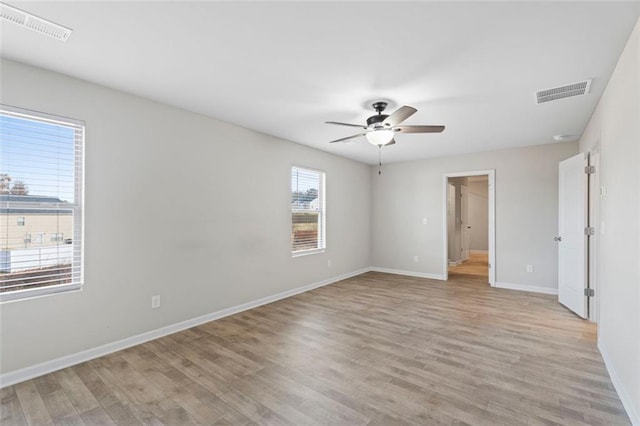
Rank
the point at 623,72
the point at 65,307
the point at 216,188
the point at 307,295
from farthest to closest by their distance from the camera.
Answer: the point at 307,295 < the point at 216,188 < the point at 65,307 < the point at 623,72

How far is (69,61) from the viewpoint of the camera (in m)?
2.38

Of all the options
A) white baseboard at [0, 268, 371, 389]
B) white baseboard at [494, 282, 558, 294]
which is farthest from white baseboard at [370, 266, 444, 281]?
white baseboard at [0, 268, 371, 389]

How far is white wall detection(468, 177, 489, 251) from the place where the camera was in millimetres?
10016

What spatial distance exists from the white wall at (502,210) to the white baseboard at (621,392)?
2.77 m

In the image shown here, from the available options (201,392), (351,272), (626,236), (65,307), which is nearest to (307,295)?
(351,272)

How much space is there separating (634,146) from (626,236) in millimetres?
604

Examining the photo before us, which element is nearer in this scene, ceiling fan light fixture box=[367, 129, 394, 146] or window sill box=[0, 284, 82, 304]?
window sill box=[0, 284, 82, 304]

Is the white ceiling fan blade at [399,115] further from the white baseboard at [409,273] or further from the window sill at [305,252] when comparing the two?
the white baseboard at [409,273]

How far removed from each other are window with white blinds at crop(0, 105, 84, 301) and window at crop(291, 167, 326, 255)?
114 inches

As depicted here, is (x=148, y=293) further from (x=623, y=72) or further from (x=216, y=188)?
(x=623, y=72)

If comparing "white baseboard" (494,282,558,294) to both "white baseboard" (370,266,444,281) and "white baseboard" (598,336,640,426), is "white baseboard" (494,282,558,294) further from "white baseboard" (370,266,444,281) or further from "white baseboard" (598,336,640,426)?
"white baseboard" (598,336,640,426)

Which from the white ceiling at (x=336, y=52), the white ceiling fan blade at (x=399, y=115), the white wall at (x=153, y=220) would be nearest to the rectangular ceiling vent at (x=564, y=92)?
the white ceiling at (x=336, y=52)

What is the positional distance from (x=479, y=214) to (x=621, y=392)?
8768 millimetres

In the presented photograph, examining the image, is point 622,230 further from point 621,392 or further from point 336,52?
point 336,52
